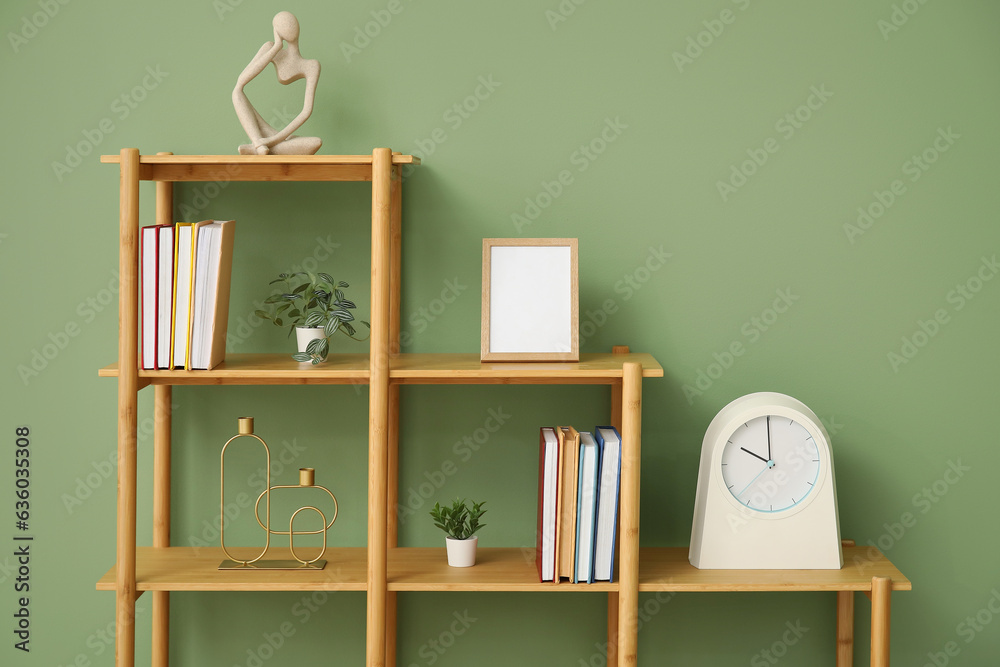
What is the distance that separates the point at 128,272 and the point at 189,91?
553 mm

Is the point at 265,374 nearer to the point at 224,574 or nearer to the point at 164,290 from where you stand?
the point at 164,290

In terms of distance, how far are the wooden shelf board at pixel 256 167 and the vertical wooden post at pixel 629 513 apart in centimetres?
66

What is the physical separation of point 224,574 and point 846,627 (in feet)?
4.78

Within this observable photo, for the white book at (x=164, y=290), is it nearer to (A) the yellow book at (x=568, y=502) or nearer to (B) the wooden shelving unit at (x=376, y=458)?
(B) the wooden shelving unit at (x=376, y=458)

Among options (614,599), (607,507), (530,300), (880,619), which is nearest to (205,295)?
(530,300)

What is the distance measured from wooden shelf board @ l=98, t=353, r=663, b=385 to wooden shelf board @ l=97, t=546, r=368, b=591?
417 mm

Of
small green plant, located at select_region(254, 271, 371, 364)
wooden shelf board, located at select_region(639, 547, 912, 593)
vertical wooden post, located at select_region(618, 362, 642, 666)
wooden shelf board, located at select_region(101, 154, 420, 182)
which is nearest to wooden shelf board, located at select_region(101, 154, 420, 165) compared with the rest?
wooden shelf board, located at select_region(101, 154, 420, 182)

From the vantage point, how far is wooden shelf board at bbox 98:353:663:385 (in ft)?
5.82

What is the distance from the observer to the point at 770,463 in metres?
1.90

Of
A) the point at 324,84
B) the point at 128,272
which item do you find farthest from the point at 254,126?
the point at 128,272

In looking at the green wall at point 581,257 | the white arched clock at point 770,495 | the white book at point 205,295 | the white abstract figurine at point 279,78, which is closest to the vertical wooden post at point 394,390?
the green wall at point 581,257

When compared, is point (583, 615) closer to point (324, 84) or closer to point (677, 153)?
point (677, 153)

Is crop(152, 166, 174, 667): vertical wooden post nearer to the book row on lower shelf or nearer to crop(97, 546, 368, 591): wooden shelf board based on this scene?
crop(97, 546, 368, 591): wooden shelf board

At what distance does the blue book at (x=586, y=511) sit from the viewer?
5.93ft
